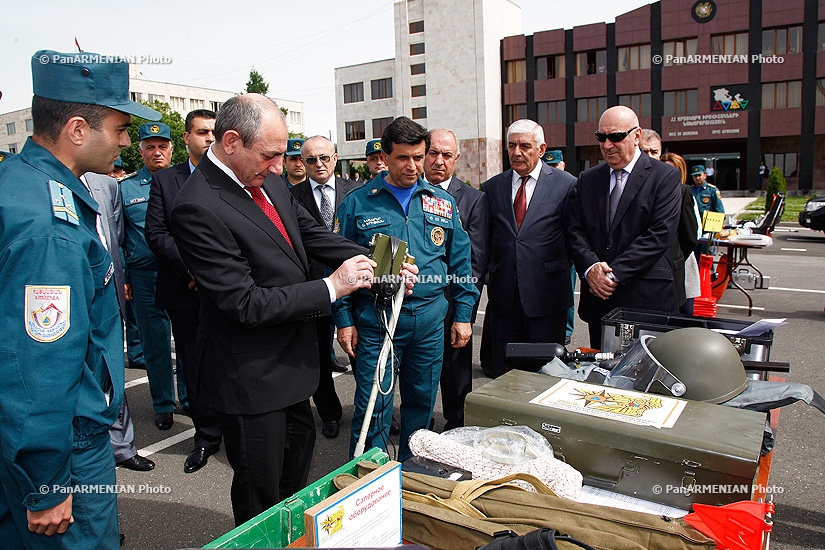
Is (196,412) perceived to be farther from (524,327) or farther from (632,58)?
(632,58)

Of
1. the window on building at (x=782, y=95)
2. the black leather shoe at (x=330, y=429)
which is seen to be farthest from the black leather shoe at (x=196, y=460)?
the window on building at (x=782, y=95)

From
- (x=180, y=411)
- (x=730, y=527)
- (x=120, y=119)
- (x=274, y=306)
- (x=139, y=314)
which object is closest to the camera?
(x=730, y=527)

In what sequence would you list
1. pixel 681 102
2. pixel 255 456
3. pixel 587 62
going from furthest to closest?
pixel 587 62 < pixel 681 102 < pixel 255 456

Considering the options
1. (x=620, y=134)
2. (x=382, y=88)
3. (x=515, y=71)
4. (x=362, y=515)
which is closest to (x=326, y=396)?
(x=620, y=134)

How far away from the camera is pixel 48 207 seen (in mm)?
1750

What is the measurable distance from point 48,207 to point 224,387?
920 mm

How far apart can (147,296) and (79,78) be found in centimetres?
322

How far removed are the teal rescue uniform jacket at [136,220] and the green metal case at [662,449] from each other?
3.48 meters

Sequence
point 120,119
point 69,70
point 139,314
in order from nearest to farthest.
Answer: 1. point 69,70
2. point 120,119
3. point 139,314

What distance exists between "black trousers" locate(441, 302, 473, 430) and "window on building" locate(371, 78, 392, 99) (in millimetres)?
52479

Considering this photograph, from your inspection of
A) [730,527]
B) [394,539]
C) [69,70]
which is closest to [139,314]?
[69,70]

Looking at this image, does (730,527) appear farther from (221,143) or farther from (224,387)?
(221,143)

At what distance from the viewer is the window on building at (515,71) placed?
156 feet

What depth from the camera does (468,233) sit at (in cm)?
458
